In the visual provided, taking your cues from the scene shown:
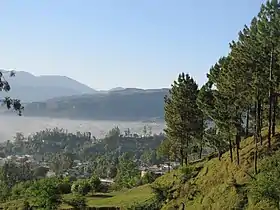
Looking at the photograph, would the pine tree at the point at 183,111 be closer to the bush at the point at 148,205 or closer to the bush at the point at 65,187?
the bush at the point at 148,205

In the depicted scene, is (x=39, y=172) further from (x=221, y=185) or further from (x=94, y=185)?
(x=221, y=185)

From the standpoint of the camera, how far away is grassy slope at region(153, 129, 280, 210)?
2945 centimetres

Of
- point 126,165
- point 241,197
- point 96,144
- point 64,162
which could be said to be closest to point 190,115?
point 241,197

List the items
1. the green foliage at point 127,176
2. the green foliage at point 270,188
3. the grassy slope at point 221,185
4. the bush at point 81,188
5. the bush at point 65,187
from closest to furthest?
the green foliage at point 270,188, the grassy slope at point 221,185, the bush at point 81,188, the bush at point 65,187, the green foliage at point 127,176

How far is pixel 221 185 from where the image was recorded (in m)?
32.6

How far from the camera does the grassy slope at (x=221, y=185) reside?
96.6 ft

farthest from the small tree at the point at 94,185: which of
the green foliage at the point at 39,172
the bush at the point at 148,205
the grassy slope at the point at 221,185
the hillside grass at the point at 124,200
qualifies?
the green foliage at the point at 39,172

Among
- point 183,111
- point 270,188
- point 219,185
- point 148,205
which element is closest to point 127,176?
point 183,111

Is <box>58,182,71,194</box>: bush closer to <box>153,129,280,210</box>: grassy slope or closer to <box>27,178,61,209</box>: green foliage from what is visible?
<box>153,129,280,210</box>: grassy slope

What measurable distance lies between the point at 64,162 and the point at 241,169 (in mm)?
97299

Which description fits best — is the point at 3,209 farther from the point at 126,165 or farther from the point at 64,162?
the point at 64,162

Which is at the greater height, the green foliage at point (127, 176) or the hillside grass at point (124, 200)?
the hillside grass at point (124, 200)

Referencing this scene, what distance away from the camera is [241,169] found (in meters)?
33.2

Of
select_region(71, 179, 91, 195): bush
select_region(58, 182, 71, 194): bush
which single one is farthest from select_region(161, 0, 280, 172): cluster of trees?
select_region(58, 182, 71, 194): bush
